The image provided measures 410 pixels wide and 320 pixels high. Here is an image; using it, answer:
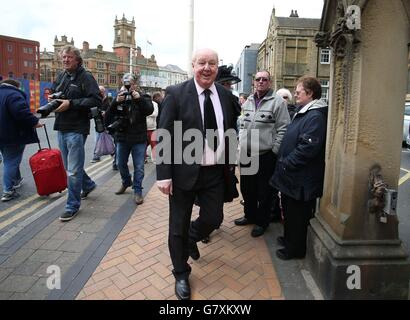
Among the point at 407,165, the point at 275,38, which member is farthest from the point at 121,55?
the point at 407,165

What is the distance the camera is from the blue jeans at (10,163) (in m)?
5.23

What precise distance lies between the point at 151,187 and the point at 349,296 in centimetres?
418

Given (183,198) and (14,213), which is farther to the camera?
(14,213)

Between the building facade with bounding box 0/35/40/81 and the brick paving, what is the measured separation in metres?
48.6

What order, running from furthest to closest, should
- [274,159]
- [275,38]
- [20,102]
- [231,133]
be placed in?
[275,38] → [20,102] → [274,159] → [231,133]

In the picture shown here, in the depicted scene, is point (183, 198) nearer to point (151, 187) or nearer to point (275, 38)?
point (151, 187)

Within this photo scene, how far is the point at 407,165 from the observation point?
9.44 metres

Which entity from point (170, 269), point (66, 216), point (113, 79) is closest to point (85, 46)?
point (113, 79)

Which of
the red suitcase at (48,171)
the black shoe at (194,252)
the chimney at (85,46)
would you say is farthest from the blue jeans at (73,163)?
the chimney at (85,46)

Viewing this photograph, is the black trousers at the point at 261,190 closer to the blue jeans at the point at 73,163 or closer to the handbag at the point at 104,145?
the blue jeans at the point at 73,163

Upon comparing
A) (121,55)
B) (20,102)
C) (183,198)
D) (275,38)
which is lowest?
(183,198)

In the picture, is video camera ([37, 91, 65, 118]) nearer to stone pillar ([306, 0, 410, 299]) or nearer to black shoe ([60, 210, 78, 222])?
black shoe ([60, 210, 78, 222])

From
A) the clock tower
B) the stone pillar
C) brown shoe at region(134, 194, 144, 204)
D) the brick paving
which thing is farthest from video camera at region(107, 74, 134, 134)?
the clock tower

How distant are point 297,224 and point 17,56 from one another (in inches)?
2076
